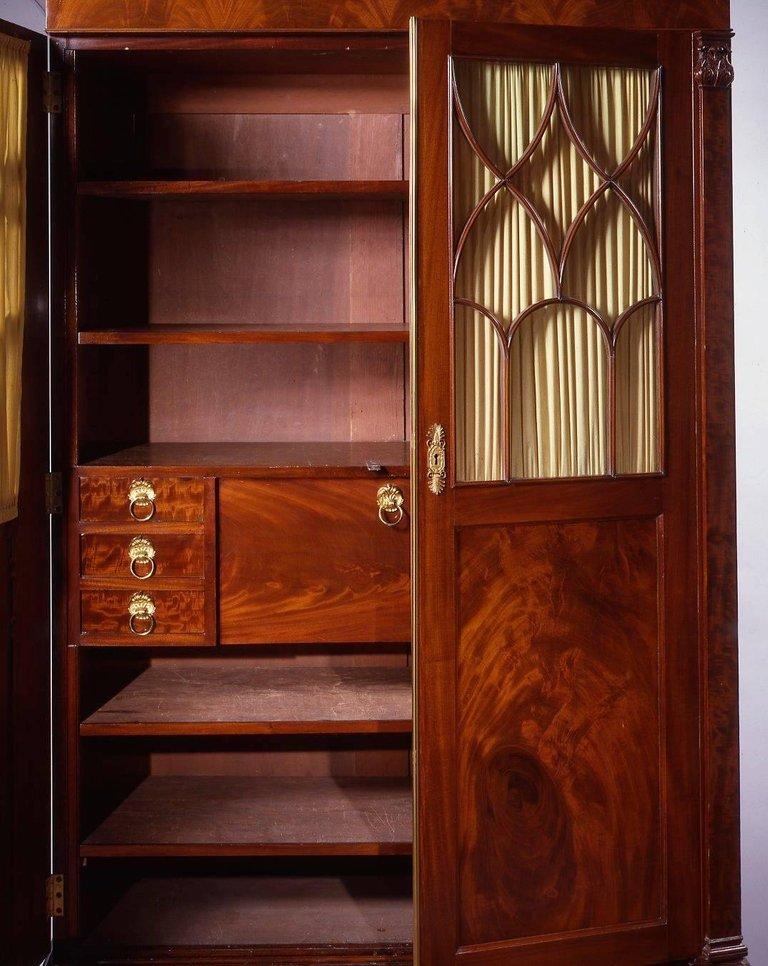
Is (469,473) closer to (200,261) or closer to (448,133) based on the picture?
(448,133)

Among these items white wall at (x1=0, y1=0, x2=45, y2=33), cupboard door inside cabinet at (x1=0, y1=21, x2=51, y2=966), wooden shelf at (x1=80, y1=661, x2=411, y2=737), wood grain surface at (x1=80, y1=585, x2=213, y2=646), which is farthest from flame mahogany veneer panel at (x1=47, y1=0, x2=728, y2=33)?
wooden shelf at (x1=80, y1=661, x2=411, y2=737)

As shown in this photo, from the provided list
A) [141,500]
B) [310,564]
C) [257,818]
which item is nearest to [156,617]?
[141,500]

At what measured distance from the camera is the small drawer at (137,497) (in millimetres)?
2320

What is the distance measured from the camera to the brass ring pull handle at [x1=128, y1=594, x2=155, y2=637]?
7.67 feet

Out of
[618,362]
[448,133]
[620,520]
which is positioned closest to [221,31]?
[448,133]

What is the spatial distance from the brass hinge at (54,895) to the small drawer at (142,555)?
0.72 meters

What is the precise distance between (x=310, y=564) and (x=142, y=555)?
0.40 metres

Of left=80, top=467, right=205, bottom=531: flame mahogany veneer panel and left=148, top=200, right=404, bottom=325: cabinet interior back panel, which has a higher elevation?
left=148, top=200, right=404, bottom=325: cabinet interior back panel

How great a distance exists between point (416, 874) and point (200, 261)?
5.65ft

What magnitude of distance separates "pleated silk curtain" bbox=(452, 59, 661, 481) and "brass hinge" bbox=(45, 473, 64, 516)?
37.2 inches

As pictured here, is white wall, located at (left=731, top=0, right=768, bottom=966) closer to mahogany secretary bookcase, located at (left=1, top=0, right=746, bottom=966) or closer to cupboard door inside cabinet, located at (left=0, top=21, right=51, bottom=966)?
mahogany secretary bookcase, located at (left=1, top=0, right=746, bottom=966)

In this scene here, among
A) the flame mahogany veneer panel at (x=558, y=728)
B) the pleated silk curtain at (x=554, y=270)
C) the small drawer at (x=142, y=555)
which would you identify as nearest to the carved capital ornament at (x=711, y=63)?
the pleated silk curtain at (x=554, y=270)

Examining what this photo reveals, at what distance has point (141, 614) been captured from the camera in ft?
7.68

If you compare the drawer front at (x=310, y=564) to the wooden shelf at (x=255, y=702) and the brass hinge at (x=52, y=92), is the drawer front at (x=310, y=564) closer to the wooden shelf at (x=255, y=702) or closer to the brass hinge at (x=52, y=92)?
the wooden shelf at (x=255, y=702)
